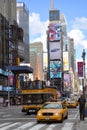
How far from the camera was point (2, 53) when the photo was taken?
111750 mm

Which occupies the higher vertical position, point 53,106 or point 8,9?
point 8,9

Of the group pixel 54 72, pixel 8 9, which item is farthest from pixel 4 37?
pixel 54 72

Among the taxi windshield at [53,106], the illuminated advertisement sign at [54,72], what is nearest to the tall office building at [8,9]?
the illuminated advertisement sign at [54,72]

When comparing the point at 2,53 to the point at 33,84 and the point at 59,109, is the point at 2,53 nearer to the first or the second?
the point at 33,84

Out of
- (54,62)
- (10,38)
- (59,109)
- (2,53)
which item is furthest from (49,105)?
(54,62)

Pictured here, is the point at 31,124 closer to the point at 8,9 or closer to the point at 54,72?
the point at 8,9

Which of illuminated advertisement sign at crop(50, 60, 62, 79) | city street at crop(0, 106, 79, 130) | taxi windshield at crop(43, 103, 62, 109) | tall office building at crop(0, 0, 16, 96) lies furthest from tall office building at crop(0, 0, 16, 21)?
taxi windshield at crop(43, 103, 62, 109)

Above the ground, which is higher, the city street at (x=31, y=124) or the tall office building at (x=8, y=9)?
the tall office building at (x=8, y=9)

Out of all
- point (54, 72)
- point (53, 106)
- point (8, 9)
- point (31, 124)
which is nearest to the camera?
point (31, 124)

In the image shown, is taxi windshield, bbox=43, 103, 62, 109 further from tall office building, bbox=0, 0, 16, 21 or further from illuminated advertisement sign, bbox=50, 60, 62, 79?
illuminated advertisement sign, bbox=50, 60, 62, 79

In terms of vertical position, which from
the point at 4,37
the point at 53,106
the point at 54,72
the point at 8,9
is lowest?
the point at 53,106

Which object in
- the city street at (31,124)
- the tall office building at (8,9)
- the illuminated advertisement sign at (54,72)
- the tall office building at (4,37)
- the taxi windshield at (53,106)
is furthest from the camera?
the illuminated advertisement sign at (54,72)

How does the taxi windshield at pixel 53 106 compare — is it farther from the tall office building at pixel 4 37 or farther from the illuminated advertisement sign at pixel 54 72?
the illuminated advertisement sign at pixel 54 72

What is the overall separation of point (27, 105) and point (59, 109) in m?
12.7
